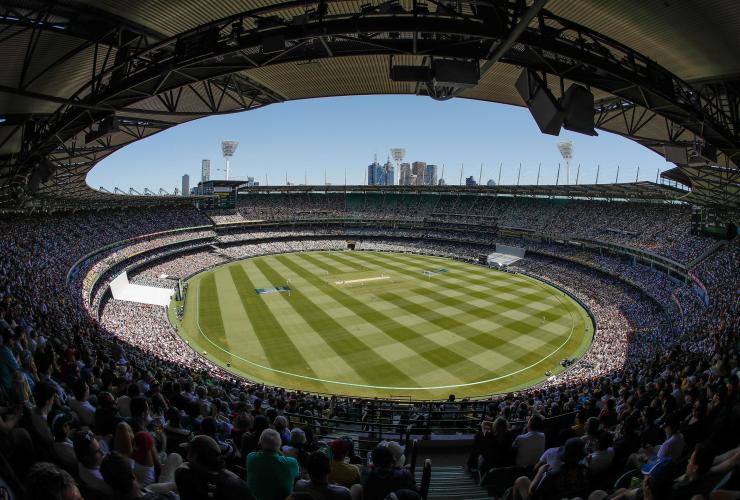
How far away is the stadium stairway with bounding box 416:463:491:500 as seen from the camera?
6383mm

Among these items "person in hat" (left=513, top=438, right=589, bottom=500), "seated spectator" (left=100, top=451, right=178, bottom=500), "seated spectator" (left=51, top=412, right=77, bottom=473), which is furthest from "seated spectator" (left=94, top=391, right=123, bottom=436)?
"person in hat" (left=513, top=438, right=589, bottom=500)

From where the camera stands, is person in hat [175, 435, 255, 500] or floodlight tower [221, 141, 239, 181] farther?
floodlight tower [221, 141, 239, 181]

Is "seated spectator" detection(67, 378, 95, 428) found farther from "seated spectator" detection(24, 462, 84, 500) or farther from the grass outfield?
the grass outfield

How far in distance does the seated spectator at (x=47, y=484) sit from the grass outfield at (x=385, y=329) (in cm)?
2238

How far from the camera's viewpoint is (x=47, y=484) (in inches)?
93.6

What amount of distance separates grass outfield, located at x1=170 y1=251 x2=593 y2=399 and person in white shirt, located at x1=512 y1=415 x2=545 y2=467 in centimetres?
1829

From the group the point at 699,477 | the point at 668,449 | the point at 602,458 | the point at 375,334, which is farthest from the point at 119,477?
the point at 375,334

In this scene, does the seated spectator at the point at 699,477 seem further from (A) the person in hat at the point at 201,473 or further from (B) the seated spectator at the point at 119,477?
(B) the seated spectator at the point at 119,477

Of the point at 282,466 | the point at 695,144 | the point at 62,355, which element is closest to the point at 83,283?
the point at 62,355

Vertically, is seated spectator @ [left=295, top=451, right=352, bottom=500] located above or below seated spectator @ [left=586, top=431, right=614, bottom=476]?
above

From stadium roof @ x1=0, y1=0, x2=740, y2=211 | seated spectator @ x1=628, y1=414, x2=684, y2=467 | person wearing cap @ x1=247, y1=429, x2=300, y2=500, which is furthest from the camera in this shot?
stadium roof @ x1=0, y1=0, x2=740, y2=211

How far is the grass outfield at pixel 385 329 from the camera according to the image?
2592cm

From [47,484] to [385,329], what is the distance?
3218 cm

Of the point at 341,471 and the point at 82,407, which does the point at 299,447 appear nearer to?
the point at 341,471
